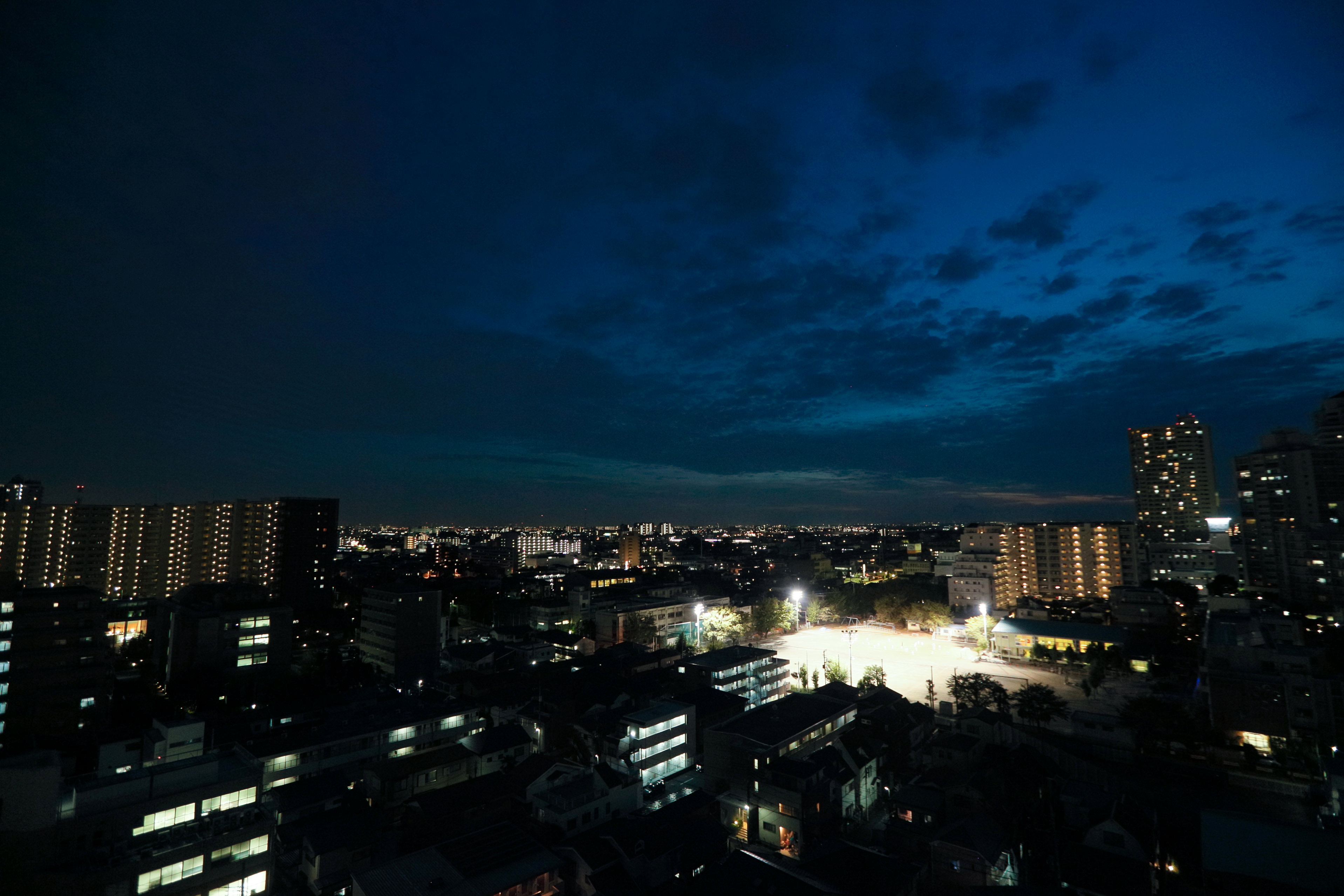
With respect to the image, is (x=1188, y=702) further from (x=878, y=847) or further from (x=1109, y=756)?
(x=878, y=847)

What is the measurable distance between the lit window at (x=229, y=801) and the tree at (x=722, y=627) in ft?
68.1

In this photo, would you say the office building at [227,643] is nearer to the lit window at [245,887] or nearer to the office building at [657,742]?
the lit window at [245,887]

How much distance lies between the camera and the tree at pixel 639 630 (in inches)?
1172

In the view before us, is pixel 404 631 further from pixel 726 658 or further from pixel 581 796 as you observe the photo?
pixel 581 796

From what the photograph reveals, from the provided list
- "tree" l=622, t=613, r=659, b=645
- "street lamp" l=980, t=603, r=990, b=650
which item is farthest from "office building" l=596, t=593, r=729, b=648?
"street lamp" l=980, t=603, r=990, b=650

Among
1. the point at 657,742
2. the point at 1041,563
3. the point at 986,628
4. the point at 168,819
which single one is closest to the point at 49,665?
the point at 168,819

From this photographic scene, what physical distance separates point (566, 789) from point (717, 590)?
99.7 ft

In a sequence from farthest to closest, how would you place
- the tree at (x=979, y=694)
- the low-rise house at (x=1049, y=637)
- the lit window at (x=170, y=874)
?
the low-rise house at (x=1049, y=637) → the tree at (x=979, y=694) → the lit window at (x=170, y=874)

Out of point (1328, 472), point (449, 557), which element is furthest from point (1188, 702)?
point (449, 557)

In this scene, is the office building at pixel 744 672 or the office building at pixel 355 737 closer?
the office building at pixel 355 737

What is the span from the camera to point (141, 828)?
9367 millimetres

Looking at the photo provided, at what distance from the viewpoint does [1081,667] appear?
2555cm

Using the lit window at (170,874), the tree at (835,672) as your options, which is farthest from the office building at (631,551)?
the lit window at (170,874)

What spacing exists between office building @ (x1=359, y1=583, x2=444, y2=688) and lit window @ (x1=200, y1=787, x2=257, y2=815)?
49.3ft
